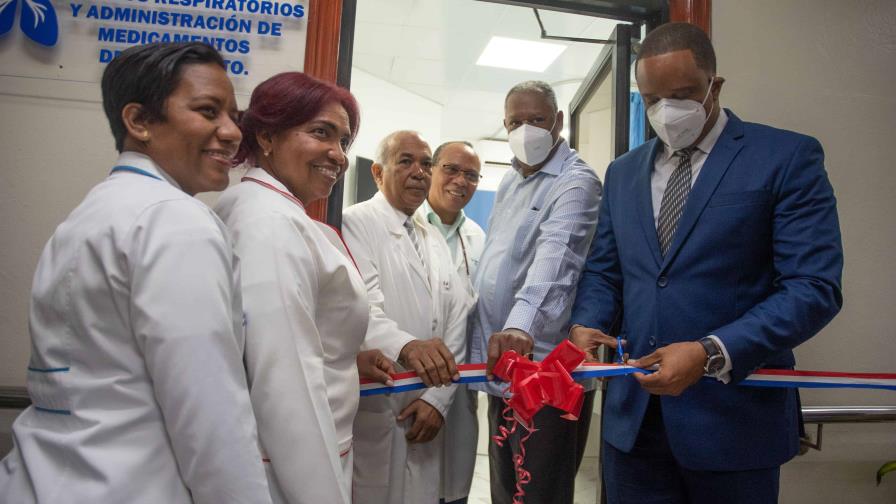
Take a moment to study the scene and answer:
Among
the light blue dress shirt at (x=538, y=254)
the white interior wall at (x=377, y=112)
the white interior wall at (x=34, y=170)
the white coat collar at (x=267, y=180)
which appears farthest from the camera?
the white interior wall at (x=377, y=112)

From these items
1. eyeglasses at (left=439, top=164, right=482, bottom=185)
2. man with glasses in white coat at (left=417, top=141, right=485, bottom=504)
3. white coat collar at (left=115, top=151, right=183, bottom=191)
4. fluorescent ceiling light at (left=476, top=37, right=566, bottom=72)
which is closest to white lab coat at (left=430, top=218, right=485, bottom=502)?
man with glasses in white coat at (left=417, top=141, right=485, bottom=504)

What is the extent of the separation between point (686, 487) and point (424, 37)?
488 cm

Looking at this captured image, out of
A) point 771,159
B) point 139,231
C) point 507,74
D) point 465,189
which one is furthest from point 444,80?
point 139,231

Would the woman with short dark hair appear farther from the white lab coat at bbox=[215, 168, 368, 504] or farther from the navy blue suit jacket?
the navy blue suit jacket

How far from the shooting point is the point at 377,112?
6742 millimetres

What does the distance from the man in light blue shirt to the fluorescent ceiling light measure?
3737 mm

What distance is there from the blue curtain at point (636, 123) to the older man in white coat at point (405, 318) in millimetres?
1079

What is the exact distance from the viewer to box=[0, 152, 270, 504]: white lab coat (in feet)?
2.97

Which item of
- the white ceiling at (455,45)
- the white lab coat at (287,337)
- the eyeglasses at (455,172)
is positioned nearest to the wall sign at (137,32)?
the eyeglasses at (455,172)

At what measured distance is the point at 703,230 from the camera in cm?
161

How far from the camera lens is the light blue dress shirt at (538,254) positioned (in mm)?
2025

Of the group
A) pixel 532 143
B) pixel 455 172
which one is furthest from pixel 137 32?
pixel 532 143

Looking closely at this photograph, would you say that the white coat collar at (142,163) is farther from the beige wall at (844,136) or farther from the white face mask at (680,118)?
the beige wall at (844,136)

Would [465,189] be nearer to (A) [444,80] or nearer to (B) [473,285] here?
(B) [473,285]
